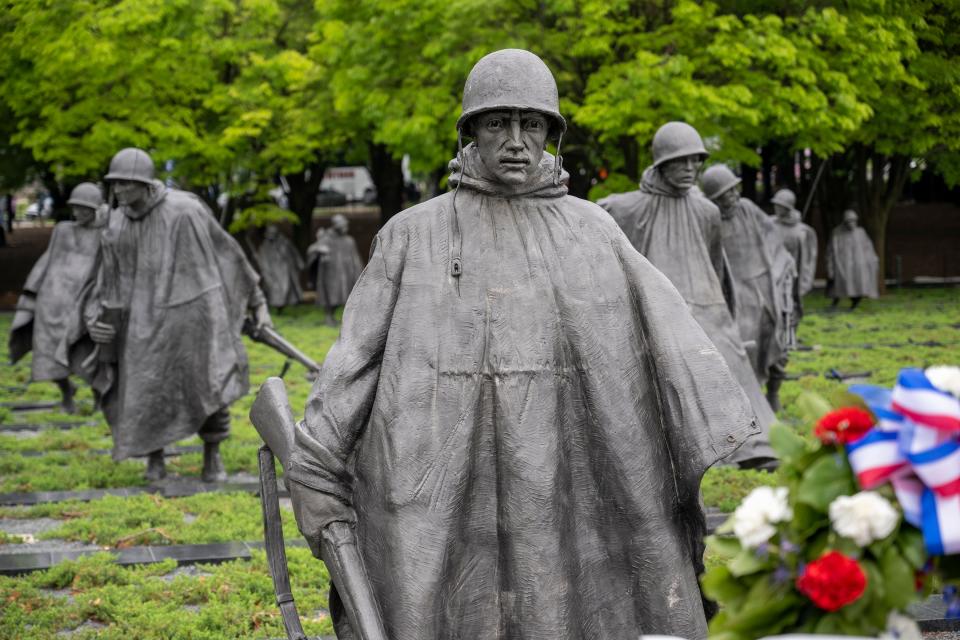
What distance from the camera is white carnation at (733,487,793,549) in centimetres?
246

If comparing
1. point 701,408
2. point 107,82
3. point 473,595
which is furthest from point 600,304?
point 107,82

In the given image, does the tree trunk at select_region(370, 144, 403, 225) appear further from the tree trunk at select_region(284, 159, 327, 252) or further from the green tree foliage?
the green tree foliage

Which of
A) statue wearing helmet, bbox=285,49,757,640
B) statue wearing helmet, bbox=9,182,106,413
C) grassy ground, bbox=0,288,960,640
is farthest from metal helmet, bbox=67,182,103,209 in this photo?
statue wearing helmet, bbox=285,49,757,640

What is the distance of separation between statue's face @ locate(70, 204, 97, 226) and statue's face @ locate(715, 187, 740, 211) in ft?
22.7

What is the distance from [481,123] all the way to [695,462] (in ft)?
4.05

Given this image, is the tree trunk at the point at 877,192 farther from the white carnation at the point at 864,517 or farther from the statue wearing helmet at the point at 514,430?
the white carnation at the point at 864,517

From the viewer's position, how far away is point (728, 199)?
13.2 metres

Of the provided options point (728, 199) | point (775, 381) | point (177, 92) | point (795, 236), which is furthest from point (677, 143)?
point (177, 92)

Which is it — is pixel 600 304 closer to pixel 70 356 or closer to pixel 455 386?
pixel 455 386

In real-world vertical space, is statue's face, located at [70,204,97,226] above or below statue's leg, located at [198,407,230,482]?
above

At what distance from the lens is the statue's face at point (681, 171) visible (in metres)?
9.84

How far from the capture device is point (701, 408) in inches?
171

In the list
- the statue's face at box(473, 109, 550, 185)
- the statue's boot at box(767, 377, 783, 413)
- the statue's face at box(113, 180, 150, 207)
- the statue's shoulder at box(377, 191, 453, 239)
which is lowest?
the statue's boot at box(767, 377, 783, 413)

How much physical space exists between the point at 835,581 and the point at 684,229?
7610 mm
